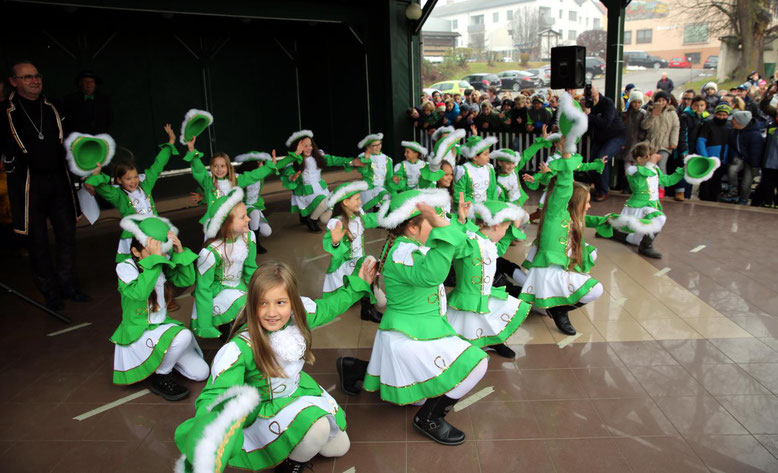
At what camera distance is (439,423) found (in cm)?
341

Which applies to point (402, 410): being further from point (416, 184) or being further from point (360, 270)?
point (416, 184)

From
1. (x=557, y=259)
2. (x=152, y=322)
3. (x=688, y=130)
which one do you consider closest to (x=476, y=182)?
(x=557, y=259)

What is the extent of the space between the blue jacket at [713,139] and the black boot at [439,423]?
310 inches

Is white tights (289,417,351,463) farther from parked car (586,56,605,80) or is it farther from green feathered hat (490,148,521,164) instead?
parked car (586,56,605,80)

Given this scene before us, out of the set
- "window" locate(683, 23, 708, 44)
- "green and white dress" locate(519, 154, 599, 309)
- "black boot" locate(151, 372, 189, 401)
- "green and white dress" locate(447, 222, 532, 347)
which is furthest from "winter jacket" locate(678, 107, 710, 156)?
"window" locate(683, 23, 708, 44)

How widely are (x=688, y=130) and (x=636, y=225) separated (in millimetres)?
4449

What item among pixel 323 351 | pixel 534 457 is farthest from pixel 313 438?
pixel 323 351

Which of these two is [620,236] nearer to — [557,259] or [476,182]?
[476,182]

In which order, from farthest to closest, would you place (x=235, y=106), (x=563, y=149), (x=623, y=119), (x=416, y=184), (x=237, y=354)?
(x=235, y=106) → (x=623, y=119) → (x=416, y=184) → (x=563, y=149) → (x=237, y=354)

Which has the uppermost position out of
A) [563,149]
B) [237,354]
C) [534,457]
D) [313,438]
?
[563,149]

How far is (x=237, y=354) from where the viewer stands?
2783 mm

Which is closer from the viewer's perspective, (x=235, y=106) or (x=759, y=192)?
(x=759, y=192)

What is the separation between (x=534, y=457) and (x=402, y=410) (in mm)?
A: 900

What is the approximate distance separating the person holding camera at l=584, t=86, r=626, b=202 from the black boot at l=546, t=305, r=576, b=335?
5.65m
